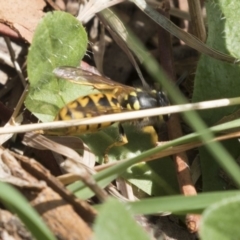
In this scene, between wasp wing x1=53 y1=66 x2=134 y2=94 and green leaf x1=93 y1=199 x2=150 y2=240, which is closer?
green leaf x1=93 y1=199 x2=150 y2=240

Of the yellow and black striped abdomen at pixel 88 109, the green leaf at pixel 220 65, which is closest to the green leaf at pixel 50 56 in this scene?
the yellow and black striped abdomen at pixel 88 109

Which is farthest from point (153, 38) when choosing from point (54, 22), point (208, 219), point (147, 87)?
point (208, 219)

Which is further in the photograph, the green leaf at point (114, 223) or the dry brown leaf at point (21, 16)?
the dry brown leaf at point (21, 16)

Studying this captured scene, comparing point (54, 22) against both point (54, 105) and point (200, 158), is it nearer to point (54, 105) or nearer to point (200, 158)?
point (54, 105)

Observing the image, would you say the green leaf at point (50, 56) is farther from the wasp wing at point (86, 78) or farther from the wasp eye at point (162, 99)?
the wasp eye at point (162, 99)

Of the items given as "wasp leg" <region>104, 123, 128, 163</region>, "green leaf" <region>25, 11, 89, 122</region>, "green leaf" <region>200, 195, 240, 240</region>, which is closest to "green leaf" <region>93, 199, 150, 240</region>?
"green leaf" <region>200, 195, 240, 240</region>

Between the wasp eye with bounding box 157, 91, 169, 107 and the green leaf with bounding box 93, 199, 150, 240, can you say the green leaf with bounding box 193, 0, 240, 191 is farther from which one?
the green leaf with bounding box 93, 199, 150, 240
